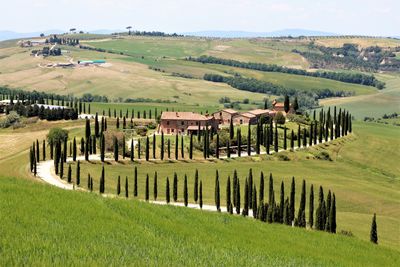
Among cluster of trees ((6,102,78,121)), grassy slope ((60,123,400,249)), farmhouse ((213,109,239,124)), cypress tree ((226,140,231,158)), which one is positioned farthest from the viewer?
cluster of trees ((6,102,78,121))

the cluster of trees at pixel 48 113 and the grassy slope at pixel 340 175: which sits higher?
the cluster of trees at pixel 48 113

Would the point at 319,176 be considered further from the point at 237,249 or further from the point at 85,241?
the point at 85,241

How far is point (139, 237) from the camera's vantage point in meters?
28.9

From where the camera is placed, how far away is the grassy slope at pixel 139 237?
23.8m

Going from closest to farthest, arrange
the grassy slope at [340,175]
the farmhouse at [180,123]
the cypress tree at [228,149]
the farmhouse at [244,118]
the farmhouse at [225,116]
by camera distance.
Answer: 1. the grassy slope at [340,175]
2. the cypress tree at [228,149]
3. the farmhouse at [180,123]
4. the farmhouse at [244,118]
5. the farmhouse at [225,116]

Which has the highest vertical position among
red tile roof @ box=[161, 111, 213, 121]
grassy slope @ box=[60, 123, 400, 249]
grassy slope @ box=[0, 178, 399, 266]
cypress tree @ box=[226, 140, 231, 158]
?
grassy slope @ box=[0, 178, 399, 266]

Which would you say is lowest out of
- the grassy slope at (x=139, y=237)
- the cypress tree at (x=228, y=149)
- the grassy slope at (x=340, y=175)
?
the grassy slope at (x=340, y=175)

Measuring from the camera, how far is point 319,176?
111 meters

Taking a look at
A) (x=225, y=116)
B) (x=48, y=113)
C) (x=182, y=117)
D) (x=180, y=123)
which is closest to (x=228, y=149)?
(x=180, y=123)

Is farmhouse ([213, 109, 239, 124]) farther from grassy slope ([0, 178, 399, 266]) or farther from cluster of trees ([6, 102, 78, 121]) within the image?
grassy slope ([0, 178, 399, 266])

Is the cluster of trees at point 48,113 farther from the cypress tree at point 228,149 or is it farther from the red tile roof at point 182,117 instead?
the cypress tree at point 228,149

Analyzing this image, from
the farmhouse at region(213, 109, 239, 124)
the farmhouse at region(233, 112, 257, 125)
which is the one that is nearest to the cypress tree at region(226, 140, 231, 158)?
the farmhouse at region(233, 112, 257, 125)

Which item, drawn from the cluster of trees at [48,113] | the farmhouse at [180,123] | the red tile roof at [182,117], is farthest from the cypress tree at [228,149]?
the cluster of trees at [48,113]

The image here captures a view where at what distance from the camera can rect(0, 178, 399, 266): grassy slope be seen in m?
23.8
